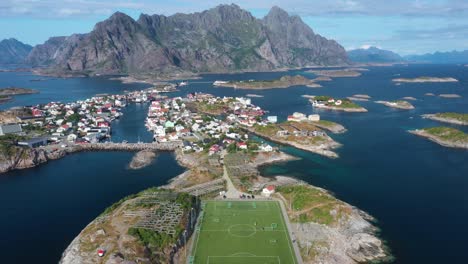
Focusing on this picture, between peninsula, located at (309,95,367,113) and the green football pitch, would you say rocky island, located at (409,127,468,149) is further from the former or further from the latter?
the green football pitch

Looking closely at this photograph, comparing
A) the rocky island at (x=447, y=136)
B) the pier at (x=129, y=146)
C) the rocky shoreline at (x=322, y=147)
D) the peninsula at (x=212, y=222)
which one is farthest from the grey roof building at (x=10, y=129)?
the rocky island at (x=447, y=136)

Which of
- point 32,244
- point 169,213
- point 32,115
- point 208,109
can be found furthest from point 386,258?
point 32,115

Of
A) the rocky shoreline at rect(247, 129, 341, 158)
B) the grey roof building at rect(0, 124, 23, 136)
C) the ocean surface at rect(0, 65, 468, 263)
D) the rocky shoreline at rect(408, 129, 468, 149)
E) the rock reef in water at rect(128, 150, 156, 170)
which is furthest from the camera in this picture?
the grey roof building at rect(0, 124, 23, 136)

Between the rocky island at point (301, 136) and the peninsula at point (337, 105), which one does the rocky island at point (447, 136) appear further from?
the peninsula at point (337, 105)

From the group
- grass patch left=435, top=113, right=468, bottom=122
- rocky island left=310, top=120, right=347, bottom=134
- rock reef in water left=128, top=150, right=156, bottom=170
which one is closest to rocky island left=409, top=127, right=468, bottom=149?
rocky island left=310, top=120, right=347, bottom=134

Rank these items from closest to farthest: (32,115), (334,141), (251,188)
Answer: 1. (251,188)
2. (334,141)
3. (32,115)

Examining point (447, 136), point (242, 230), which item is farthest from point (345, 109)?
point (242, 230)

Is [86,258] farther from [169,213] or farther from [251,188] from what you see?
[251,188]
